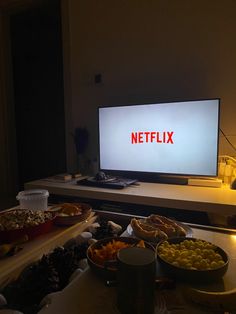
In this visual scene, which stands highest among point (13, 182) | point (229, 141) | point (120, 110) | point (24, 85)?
point (24, 85)

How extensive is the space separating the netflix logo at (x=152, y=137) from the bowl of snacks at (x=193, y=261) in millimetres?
1224

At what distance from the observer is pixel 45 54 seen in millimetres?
3215

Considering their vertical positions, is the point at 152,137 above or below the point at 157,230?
above

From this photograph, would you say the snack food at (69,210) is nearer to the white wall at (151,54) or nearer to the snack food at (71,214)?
the snack food at (71,214)

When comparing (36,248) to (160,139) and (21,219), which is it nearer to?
(21,219)

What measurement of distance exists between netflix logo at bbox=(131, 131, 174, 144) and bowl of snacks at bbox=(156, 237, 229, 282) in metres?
1.22

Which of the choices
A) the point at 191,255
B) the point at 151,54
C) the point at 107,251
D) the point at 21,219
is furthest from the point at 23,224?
the point at 151,54

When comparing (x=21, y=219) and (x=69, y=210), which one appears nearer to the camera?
(x=21, y=219)

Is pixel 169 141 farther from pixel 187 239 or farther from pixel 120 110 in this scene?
pixel 187 239

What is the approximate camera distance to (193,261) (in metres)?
0.69

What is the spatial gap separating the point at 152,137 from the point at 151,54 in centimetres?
72

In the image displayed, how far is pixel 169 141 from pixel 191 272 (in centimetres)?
138

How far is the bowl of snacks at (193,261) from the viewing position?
655 mm

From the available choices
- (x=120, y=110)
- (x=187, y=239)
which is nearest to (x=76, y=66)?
(x=120, y=110)
